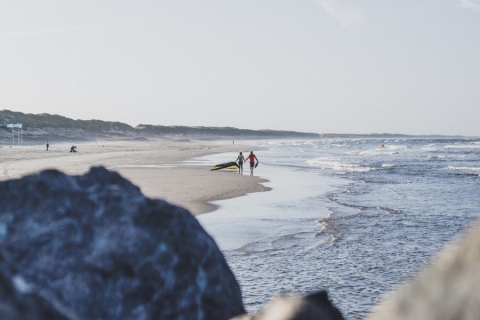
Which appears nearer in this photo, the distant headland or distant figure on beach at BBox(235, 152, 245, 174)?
distant figure on beach at BBox(235, 152, 245, 174)

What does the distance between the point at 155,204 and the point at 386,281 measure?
521 cm

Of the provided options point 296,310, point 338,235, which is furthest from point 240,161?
point 296,310

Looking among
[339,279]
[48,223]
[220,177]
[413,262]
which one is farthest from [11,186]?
[220,177]

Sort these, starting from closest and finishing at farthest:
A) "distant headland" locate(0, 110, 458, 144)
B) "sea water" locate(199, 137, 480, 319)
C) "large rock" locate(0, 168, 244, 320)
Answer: "large rock" locate(0, 168, 244, 320) → "sea water" locate(199, 137, 480, 319) → "distant headland" locate(0, 110, 458, 144)

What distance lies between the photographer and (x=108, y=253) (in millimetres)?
2525

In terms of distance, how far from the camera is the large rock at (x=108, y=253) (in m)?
2.44

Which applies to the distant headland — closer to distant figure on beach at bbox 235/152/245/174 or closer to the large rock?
distant figure on beach at bbox 235/152/245/174

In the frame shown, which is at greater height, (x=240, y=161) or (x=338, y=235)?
(x=240, y=161)

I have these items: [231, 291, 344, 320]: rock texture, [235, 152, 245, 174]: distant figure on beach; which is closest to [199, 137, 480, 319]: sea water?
[231, 291, 344, 320]: rock texture

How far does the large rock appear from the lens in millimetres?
2443

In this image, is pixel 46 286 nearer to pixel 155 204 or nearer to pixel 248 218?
pixel 155 204

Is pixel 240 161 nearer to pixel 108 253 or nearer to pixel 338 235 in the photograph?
pixel 338 235

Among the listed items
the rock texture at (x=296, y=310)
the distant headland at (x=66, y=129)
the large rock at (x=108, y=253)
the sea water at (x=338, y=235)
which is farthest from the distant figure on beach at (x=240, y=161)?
the distant headland at (x=66, y=129)

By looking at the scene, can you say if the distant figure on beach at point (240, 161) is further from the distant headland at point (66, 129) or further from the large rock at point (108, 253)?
the distant headland at point (66, 129)
